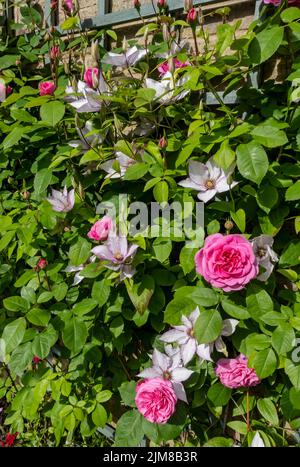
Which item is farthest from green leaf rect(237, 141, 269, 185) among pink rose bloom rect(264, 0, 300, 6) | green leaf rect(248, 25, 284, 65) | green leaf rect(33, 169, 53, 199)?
green leaf rect(33, 169, 53, 199)

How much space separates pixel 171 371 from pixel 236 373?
0.18 meters

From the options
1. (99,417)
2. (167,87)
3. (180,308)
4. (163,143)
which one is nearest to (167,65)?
(167,87)

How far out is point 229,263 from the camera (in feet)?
3.12

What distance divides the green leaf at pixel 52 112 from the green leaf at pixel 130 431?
2.97 feet

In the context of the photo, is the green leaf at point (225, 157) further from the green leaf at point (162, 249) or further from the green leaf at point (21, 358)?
the green leaf at point (21, 358)

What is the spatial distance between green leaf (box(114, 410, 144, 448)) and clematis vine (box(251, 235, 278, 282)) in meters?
0.57

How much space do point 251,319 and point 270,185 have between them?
0.37 meters

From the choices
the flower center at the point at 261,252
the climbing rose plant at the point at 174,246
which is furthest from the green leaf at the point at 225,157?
the flower center at the point at 261,252

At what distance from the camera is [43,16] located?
185 cm

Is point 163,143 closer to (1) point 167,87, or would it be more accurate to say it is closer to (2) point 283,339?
(1) point 167,87

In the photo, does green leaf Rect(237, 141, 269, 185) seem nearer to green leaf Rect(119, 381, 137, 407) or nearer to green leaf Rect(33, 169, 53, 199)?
green leaf Rect(33, 169, 53, 199)

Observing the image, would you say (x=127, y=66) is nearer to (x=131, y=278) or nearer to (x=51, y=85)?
(x=51, y=85)

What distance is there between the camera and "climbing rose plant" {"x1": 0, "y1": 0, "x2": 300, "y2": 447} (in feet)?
3.43
